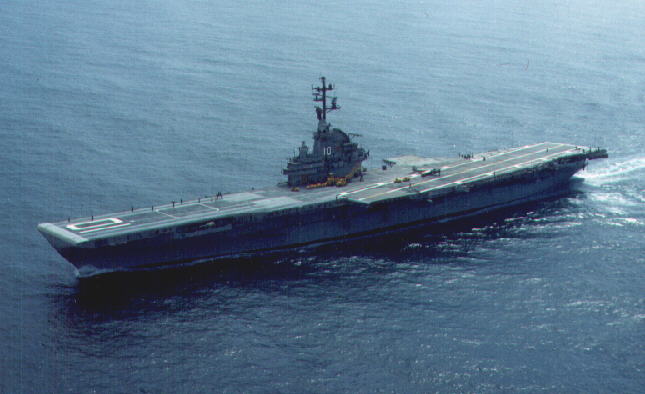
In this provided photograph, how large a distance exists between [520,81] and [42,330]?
66.8 metres

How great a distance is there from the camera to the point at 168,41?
10225cm

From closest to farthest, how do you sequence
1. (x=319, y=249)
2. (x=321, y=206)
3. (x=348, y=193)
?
(x=321, y=206)
(x=319, y=249)
(x=348, y=193)

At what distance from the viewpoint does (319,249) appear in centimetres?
4631

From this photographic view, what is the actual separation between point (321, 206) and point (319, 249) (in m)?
2.66

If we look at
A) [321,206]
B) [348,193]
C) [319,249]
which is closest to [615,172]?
[348,193]

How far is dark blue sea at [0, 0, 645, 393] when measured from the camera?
108 ft

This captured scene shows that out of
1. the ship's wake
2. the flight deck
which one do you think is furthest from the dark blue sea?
the flight deck

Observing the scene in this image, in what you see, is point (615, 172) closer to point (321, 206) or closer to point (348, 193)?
point (348, 193)

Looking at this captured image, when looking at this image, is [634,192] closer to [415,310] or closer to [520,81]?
[415,310]

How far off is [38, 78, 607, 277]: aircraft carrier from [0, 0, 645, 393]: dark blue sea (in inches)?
52.5

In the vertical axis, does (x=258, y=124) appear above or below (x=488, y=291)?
above

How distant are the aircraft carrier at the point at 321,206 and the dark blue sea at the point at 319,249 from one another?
1.33 m

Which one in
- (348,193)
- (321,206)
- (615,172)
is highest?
(615,172)

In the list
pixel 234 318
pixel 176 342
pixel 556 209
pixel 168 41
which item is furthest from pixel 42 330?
pixel 168 41
